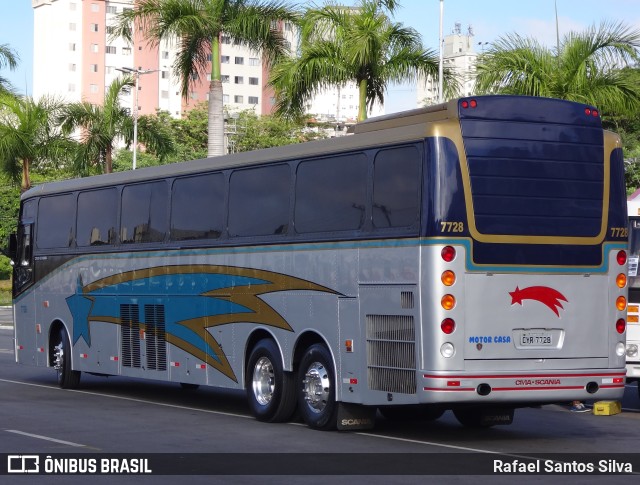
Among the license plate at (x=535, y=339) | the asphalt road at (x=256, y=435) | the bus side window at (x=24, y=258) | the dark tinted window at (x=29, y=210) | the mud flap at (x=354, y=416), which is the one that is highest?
the dark tinted window at (x=29, y=210)

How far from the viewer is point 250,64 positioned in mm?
162125

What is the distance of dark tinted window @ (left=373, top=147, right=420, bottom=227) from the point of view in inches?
539

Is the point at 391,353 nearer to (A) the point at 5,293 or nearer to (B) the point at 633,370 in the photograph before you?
(B) the point at 633,370

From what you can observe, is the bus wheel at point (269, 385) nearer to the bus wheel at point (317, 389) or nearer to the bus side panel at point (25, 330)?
the bus wheel at point (317, 389)

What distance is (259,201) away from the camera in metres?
16.7

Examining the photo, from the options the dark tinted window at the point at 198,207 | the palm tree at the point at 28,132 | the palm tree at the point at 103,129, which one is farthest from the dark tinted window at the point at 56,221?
the palm tree at the point at 28,132

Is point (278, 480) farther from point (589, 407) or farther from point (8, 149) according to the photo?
point (8, 149)

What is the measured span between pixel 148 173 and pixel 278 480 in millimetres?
9251

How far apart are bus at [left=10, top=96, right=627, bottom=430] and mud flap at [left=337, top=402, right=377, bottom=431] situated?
0.02m

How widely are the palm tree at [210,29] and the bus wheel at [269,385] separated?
1587 centimetres

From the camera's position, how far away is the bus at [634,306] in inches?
715

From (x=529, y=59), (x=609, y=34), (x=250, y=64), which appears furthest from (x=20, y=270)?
(x=250, y=64)

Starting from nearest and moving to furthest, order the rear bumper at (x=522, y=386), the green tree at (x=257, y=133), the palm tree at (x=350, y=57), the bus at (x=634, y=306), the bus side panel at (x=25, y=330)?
the rear bumper at (x=522, y=386) → the bus at (x=634, y=306) → the bus side panel at (x=25, y=330) → the palm tree at (x=350, y=57) → the green tree at (x=257, y=133)

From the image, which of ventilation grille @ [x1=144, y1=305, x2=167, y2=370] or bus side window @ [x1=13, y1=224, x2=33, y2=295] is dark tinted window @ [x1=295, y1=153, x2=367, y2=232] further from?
bus side window @ [x1=13, y1=224, x2=33, y2=295]
